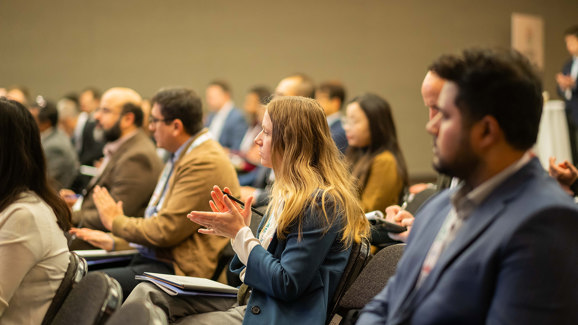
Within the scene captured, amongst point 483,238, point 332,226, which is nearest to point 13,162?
point 332,226

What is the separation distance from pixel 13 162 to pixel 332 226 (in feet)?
3.87

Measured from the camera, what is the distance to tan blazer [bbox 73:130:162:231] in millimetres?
3770

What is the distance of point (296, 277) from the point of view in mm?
1954

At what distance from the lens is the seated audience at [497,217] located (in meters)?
1.23

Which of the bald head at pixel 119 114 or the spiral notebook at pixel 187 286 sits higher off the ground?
the bald head at pixel 119 114

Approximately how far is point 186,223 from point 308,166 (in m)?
1.16

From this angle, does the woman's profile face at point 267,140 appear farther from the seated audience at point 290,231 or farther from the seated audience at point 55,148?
the seated audience at point 55,148

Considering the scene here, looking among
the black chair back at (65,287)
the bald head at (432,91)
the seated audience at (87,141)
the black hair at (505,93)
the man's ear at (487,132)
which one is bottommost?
the seated audience at (87,141)

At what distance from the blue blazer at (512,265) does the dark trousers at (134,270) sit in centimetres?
200

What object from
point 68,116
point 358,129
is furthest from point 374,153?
point 68,116

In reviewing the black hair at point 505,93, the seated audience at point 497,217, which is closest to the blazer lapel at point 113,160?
the seated audience at point 497,217

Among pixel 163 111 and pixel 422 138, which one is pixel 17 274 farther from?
pixel 422 138

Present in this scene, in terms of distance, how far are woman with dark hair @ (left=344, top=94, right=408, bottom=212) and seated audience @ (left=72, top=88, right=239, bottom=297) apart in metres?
0.87

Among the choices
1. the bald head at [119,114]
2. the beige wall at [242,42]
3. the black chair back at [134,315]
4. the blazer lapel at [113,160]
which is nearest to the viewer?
the black chair back at [134,315]
